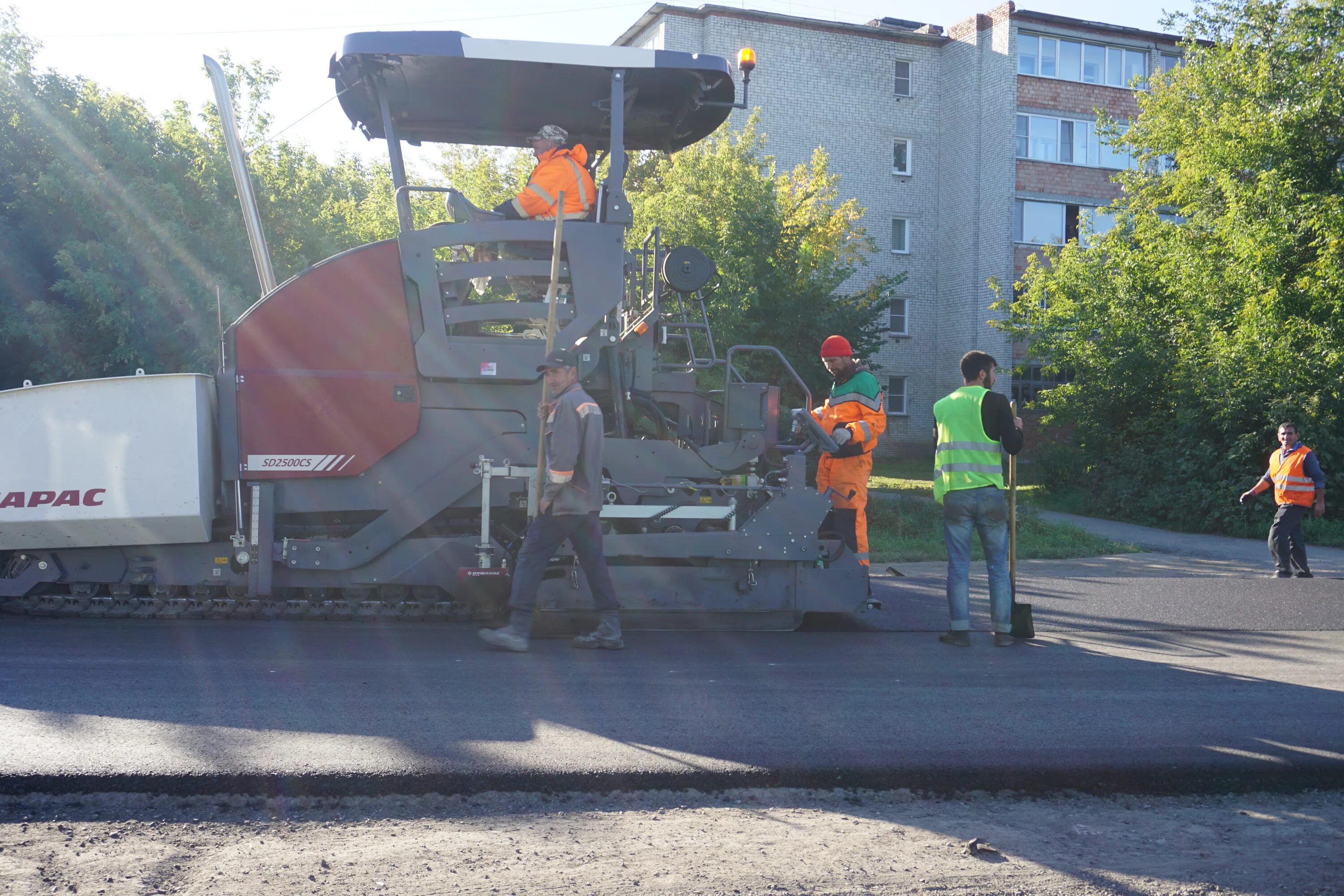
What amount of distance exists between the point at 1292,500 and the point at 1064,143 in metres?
21.5

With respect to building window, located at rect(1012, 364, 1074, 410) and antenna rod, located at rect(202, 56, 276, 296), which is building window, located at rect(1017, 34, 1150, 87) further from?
antenna rod, located at rect(202, 56, 276, 296)

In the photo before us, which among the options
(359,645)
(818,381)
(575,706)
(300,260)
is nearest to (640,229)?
(818,381)

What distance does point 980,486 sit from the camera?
6.83m

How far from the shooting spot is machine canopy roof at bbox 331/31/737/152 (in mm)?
6465

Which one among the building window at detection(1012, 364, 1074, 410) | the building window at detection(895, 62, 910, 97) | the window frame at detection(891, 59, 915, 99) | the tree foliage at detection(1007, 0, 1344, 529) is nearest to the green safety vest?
the tree foliage at detection(1007, 0, 1344, 529)

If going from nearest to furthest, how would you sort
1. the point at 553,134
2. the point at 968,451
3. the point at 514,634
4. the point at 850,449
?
the point at 514,634, the point at 968,451, the point at 553,134, the point at 850,449

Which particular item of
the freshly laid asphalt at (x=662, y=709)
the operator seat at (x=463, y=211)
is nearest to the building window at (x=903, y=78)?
the freshly laid asphalt at (x=662, y=709)

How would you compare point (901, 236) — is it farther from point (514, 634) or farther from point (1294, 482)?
point (514, 634)

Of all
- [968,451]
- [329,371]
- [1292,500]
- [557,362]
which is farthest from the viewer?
[1292,500]

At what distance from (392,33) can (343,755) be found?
4344mm

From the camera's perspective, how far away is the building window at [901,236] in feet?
101

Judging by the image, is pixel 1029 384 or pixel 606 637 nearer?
pixel 606 637

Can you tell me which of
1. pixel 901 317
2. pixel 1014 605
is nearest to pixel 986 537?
pixel 1014 605

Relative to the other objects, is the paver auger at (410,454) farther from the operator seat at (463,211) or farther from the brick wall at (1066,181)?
the brick wall at (1066,181)
